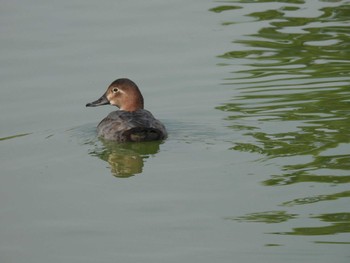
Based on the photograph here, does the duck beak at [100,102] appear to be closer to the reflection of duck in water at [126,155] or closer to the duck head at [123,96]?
the duck head at [123,96]

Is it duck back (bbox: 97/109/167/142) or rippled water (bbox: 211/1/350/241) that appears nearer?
rippled water (bbox: 211/1/350/241)

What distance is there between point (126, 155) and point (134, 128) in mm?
359

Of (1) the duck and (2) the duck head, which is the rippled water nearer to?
(1) the duck

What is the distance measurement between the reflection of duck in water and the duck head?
89 centimetres

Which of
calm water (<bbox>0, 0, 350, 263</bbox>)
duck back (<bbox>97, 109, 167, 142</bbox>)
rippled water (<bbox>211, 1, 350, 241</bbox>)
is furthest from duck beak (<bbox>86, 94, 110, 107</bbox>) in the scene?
rippled water (<bbox>211, 1, 350, 241</bbox>)

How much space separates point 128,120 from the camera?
13180 millimetres

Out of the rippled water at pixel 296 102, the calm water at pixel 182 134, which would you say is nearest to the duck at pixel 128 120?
the calm water at pixel 182 134

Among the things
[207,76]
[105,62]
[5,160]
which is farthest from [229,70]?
[5,160]

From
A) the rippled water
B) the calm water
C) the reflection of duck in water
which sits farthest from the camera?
the reflection of duck in water

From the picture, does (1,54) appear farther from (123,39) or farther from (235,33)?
(235,33)

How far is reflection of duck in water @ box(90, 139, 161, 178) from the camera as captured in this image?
40.1ft

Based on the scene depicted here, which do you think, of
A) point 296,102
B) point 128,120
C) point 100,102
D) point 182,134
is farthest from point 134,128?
point 296,102

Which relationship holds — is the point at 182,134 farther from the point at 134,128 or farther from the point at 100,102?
the point at 100,102

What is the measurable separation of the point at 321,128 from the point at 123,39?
4.72m
